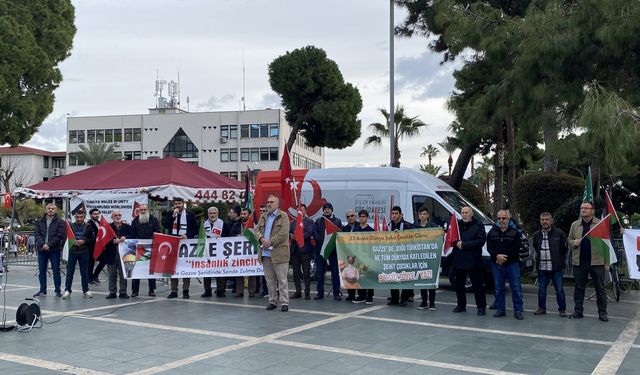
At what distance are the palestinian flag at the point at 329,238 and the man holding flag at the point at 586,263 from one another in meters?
4.31

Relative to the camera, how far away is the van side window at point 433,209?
13.8 m

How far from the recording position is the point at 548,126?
12.7 metres

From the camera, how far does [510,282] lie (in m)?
10.5

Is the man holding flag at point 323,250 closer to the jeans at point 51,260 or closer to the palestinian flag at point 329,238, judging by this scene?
the palestinian flag at point 329,238

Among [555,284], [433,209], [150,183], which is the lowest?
[555,284]

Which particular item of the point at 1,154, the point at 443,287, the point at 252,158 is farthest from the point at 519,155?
the point at 1,154

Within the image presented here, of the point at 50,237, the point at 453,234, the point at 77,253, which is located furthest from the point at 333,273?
the point at 50,237

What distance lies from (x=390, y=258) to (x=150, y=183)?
7.81m

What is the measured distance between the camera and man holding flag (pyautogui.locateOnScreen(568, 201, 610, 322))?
33.4ft

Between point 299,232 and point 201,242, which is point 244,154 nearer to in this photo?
point 201,242

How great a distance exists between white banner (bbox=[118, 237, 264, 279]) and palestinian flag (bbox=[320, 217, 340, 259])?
4.48 ft

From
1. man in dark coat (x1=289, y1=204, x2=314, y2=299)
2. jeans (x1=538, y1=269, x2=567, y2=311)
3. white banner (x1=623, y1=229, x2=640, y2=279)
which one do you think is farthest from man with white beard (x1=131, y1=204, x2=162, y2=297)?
white banner (x1=623, y1=229, x2=640, y2=279)

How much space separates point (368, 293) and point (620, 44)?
6.23 metres

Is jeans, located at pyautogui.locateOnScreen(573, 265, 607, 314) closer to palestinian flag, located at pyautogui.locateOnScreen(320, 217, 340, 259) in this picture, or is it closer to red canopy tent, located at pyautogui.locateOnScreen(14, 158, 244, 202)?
palestinian flag, located at pyautogui.locateOnScreen(320, 217, 340, 259)
